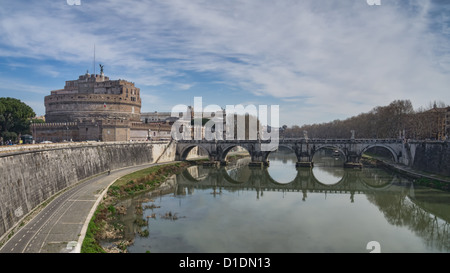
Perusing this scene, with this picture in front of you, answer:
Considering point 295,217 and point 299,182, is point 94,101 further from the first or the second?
point 295,217

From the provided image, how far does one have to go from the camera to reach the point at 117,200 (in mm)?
24984

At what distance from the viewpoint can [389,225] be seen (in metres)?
21.1

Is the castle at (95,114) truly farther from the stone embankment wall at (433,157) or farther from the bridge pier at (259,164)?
the stone embankment wall at (433,157)

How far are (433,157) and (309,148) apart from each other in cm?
1685

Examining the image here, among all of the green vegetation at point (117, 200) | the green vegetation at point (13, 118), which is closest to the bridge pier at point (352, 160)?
the green vegetation at point (117, 200)

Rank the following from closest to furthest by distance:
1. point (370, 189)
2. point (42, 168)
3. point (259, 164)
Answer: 1. point (42, 168)
2. point (370, 189)
3. point (259, 164)

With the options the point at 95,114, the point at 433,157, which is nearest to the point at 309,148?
the point at 433,157

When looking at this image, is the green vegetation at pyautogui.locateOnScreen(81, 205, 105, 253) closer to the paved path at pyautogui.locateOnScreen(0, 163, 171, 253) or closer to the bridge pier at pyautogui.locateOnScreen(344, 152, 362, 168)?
the paved path at pyautogui.locateOnScreen(0, 163, 171, 253)

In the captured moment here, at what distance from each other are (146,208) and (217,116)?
7057 cm

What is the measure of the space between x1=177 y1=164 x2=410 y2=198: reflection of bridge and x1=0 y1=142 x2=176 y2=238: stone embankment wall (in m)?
8.72

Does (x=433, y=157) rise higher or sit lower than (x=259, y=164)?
higher

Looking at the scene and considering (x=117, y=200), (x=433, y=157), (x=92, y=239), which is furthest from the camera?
(x=433, y=157)

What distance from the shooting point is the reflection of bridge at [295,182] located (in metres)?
33.9

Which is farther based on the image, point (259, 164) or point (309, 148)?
point (259, 164)
